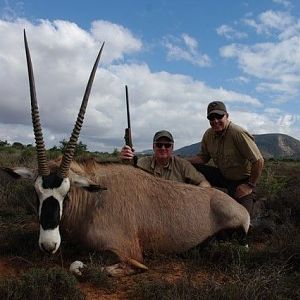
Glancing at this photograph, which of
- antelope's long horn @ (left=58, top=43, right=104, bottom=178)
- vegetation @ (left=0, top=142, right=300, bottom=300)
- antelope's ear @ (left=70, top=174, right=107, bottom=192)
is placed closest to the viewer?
vegetation @ (left=0, top=142, right=300, bottom=300)

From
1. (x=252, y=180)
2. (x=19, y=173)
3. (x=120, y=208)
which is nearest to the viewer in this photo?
(x=19, y=173)

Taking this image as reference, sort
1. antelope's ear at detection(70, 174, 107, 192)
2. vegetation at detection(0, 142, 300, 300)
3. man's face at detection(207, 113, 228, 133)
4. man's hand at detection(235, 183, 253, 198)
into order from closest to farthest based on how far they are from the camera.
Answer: vegetation at detection(0, 142, 300, 300), antelope's ear at detection(70, 174, 107, 192), man's hand at detection(235, 183, 253, 198), man's face at detection(207, 113, 228, 133)

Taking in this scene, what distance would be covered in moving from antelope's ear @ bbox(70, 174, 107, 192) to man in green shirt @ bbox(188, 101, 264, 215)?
8.75ft

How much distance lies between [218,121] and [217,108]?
8.1 inches

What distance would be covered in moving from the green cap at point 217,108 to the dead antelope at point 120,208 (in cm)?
133

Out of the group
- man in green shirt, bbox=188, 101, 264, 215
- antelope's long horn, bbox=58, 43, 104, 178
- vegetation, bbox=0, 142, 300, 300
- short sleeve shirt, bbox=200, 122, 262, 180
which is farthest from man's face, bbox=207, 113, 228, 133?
antelope's long horn, bbox=58, 43, 104, 178

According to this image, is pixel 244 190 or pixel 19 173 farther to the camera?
pixel 244 190

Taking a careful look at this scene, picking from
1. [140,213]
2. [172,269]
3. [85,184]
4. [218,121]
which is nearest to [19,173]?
[85,184]

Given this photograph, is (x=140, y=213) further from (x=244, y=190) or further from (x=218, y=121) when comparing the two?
(x=218, y=121)

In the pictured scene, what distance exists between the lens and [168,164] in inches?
290

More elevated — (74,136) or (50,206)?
(74,136)

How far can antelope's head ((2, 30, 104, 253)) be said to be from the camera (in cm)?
475

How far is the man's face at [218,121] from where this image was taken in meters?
7.25

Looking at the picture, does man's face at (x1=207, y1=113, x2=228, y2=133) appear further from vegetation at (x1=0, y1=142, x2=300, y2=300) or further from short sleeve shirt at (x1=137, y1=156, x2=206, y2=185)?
vegetation at (x1=0, y1=142, x2=300, y2=300)
